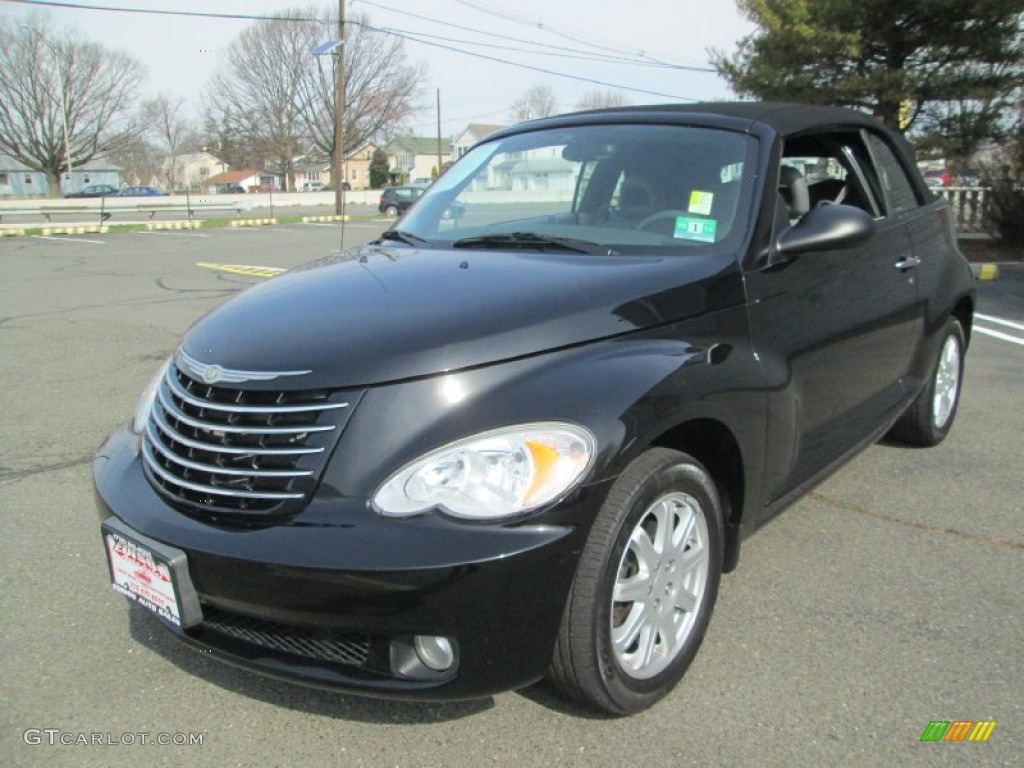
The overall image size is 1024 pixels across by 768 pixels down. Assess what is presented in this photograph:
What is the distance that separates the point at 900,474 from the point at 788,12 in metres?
12.9

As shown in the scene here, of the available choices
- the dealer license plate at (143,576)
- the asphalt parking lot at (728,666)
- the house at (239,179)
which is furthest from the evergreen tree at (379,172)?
the dealer license plate at (143,576)

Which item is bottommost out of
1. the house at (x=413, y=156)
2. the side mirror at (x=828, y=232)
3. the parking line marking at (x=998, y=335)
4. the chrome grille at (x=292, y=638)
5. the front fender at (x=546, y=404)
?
the parking line marking at (x=998, y=335)

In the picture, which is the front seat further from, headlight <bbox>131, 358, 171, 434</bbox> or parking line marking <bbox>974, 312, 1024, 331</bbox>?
parking line marking <bbox>974, 312, 1024, 331</bbox>

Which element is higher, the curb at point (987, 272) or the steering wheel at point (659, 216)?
the steering wheel at point (659, 216)

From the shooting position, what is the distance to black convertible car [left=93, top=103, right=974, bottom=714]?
6.56ft

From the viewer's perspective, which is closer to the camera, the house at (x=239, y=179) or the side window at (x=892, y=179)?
the side window at (x=892, y=179)

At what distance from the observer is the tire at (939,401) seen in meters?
4.45

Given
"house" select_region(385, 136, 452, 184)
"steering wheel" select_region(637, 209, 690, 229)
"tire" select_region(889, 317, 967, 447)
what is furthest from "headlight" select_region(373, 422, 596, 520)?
"house" select_region(385, 136, 452, 184)

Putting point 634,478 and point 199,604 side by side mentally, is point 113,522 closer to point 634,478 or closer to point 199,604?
point 199,604

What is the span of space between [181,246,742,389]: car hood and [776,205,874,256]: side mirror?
0.28 m

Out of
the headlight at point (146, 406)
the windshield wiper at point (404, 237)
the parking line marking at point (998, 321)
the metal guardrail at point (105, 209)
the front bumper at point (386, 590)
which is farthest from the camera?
the metal guardrail at point (105, 209)

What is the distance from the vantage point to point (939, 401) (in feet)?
15.2

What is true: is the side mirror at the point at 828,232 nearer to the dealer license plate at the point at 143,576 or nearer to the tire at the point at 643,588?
the tire at the point at 643,588

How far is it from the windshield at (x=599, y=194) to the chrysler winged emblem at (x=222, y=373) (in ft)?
3.59
